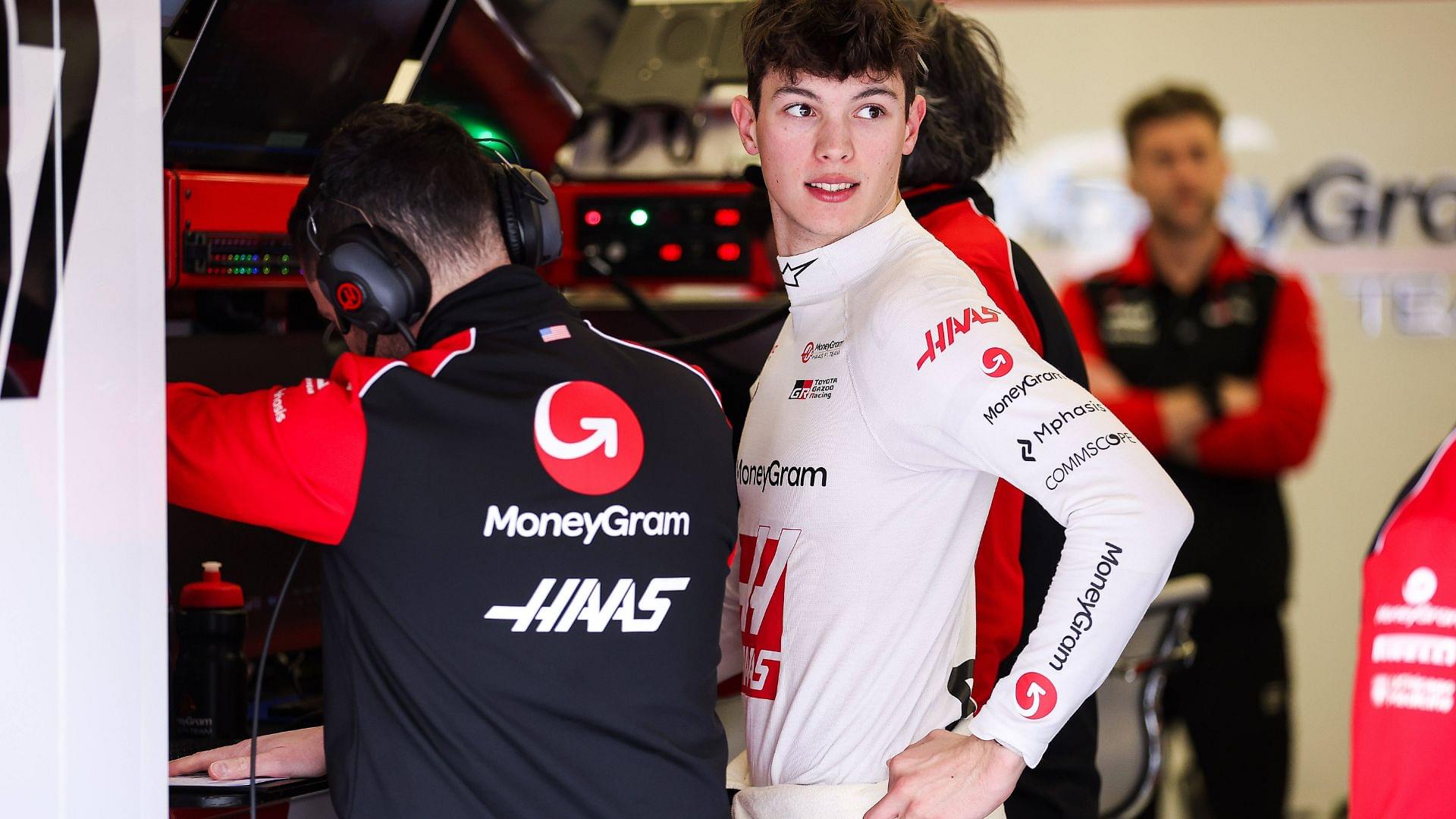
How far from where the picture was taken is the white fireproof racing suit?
4.53 feet

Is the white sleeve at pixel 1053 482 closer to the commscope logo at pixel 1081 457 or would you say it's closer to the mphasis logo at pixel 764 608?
the commscope logo at pixel 1081 457

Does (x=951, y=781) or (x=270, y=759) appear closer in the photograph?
(x=951, y=781)

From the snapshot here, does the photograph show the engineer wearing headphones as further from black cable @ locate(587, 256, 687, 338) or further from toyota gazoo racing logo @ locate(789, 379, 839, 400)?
black cable @ locate(587, 256, 687, 338)

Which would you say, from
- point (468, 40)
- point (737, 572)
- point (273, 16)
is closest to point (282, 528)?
point (737, 572)

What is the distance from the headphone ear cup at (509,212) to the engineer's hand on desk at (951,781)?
58cm

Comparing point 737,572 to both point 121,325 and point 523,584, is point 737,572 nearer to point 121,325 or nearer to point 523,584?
point 523,584

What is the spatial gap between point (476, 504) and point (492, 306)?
19cm

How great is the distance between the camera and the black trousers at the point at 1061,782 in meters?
1.96

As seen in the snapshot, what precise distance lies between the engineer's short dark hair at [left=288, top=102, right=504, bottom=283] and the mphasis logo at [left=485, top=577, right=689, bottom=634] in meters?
0.30

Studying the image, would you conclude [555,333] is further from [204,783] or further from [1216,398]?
[1216,398]

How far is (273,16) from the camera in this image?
188 centimetres

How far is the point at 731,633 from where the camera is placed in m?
1.78

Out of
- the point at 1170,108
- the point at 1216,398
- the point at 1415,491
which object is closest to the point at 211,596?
the point at 1415,491

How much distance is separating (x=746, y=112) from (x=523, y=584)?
2.14ft
